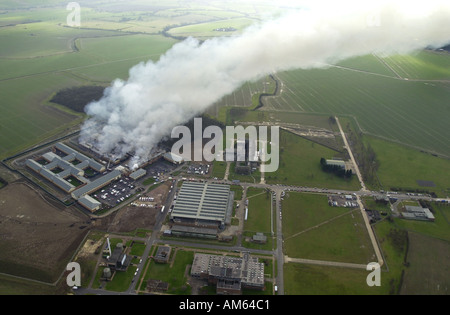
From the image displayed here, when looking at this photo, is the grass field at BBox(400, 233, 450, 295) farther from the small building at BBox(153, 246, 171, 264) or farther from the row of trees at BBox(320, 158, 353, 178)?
the small building at BBox(153, 246, 171, 264)

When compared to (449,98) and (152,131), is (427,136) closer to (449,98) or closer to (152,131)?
(449,98)

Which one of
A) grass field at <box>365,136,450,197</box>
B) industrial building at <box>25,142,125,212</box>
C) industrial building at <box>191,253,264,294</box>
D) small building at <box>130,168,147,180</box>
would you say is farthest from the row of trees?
industrial building at <box>25,142,125,212</box>

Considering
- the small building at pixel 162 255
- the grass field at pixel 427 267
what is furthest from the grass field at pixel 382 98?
the small building at pixel 162 255

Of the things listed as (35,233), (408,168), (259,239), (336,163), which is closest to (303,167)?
(336,163)

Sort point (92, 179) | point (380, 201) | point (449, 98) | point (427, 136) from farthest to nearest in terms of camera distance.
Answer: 1. point (449, 98)
2. point (427, 136)
3. point (92, 179)
4. point (380, 201)

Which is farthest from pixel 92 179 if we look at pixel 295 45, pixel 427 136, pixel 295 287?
pixel 427 136

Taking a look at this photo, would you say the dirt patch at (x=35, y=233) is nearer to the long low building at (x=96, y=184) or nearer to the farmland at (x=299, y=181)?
the farmland at (x=299, y=181)
